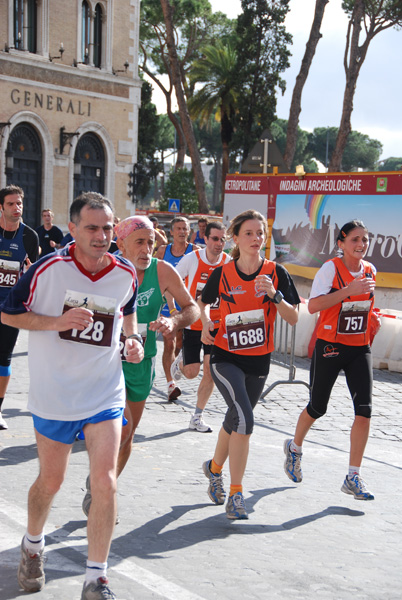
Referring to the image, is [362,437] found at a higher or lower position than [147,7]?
lower

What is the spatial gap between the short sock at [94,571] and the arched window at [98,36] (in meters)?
28.8

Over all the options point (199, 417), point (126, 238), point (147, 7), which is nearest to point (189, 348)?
point (199, 417)

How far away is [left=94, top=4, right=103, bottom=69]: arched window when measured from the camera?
100ft

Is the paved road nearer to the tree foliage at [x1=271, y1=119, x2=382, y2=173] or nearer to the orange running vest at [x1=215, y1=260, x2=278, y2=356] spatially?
the orange running vest at [x1=215, y1=260, x2=278, y2=356]

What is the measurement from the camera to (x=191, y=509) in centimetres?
557

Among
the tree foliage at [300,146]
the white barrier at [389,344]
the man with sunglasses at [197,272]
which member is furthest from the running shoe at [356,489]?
the tree foliage at [300,146]

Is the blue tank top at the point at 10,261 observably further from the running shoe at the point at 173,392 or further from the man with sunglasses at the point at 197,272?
the running shoe at the point at 173,392

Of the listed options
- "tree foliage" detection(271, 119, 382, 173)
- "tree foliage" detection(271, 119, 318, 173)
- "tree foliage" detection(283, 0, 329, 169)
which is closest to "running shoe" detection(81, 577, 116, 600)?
"tree foliage" detection(283, 0, 329, 169)

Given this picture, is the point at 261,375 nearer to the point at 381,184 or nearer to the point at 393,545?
the point at 393,545

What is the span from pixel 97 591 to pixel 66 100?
27.1 m

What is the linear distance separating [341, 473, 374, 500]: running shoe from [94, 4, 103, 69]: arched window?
88.8 feet

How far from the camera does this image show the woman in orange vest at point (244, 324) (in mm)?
5488

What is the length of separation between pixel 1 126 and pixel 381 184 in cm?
1530

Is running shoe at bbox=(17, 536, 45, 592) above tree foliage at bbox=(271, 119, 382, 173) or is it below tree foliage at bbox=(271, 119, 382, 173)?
below
